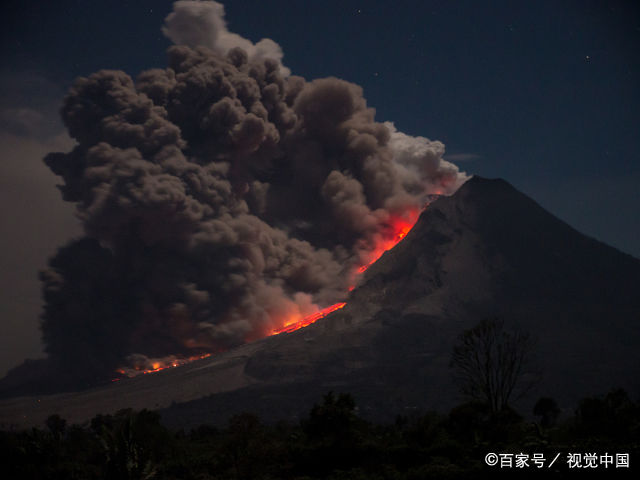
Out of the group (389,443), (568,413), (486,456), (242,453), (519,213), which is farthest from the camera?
(519,213)

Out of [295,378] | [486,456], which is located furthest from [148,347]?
[486,456]

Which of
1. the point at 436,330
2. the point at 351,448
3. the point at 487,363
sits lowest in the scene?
the point at 351,448

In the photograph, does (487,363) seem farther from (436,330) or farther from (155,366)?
(155,366)

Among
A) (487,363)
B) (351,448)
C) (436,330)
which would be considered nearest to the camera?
(351,448)

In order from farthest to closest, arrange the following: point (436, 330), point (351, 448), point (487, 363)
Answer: point (436, 330) → point (487, 363) → point (351, 448)

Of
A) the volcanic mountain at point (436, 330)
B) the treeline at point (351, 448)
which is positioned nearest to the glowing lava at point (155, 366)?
the volcanic mountain at point (436, 330)

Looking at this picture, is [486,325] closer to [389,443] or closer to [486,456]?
[389,443]

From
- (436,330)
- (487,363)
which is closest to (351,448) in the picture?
(487,363)

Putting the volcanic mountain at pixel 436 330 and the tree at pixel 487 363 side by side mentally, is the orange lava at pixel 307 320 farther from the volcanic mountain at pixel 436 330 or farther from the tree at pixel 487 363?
the tree at pixel 487 363
